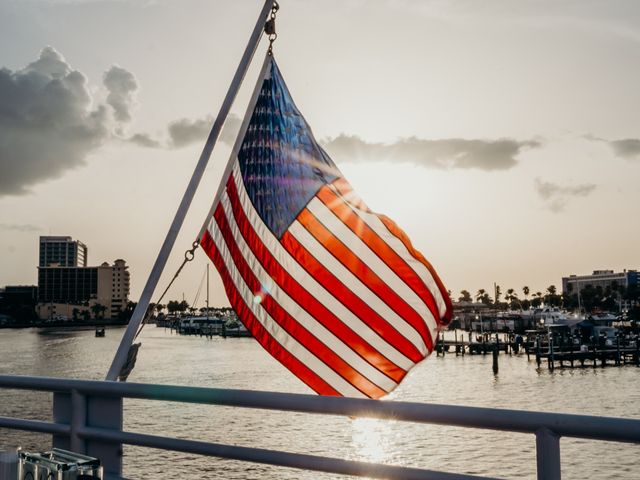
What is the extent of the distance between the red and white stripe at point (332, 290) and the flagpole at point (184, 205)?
0.59 metres

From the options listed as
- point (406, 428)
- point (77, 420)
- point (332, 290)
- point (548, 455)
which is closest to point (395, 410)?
point (548, 455)

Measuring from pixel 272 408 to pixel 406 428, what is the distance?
141 feet

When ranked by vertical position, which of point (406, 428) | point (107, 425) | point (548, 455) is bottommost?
point (406, 428)

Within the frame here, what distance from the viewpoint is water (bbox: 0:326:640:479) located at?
105ft

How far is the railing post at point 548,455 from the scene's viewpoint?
333 centimetres

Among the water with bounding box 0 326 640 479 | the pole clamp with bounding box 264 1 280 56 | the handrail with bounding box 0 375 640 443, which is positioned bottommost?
the water with bounding box 0 326 640 479

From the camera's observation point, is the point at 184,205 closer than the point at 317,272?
Yes

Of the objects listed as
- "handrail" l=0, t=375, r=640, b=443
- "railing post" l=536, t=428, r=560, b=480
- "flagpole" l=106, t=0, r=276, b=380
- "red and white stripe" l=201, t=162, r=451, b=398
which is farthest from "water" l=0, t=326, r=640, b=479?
"railing post" l=536, t=428, r=560, b=480

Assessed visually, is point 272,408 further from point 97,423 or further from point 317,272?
point 317,272

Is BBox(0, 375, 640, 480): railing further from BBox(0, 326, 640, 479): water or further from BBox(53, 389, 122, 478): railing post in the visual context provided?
BBox(0, 326, 640, 479): water

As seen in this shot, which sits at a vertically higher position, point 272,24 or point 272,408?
point 272,24

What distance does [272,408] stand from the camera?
428 cm

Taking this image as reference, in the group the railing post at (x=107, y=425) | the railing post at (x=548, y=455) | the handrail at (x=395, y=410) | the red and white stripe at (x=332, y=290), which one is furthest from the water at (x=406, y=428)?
the railing post at (x=548, y=455)

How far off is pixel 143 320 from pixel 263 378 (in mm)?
74302
